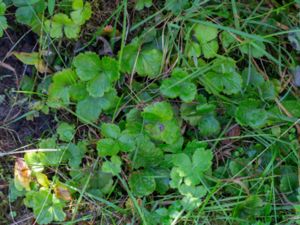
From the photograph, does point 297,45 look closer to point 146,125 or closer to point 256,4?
point 256,4

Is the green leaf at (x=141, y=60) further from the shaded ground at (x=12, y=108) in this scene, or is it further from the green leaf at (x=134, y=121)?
the shaded ground at (x=12, y=108)

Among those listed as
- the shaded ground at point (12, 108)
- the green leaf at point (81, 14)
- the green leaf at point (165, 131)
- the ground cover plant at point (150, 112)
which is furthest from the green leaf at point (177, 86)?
the shaded ground at point (12, 108)

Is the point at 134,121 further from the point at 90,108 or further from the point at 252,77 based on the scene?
the point at 252,77

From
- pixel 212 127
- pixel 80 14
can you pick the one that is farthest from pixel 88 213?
pixel 80 14

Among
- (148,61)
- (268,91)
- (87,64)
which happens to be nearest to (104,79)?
(87,64)

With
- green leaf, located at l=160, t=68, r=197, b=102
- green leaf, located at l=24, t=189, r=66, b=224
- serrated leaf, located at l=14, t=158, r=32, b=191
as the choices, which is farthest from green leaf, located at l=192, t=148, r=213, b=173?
serrated leaf, located at l=14, t=158, r=32, b=191

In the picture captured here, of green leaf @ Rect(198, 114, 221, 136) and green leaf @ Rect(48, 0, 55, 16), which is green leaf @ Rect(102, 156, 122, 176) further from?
green leaf @ Rect(48, 0, 55, 16)

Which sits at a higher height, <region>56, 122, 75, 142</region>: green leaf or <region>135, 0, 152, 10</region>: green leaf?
<region>135, 0, 152, 10</region>: green leaf
